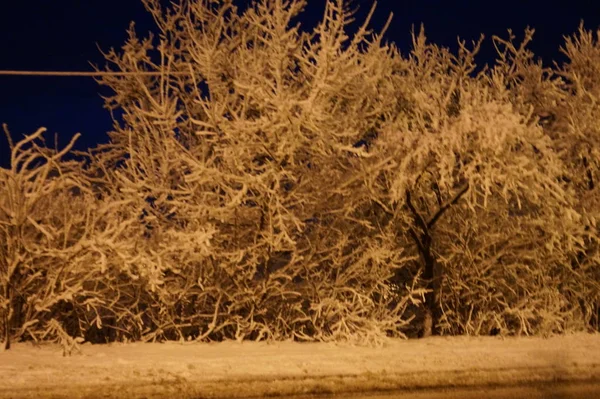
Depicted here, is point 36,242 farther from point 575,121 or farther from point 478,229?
point 575,121

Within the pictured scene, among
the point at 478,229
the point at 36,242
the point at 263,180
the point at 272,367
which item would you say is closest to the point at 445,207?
the point at 478,229

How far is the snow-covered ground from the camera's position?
24.1 feet

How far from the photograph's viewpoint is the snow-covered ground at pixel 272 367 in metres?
7.36

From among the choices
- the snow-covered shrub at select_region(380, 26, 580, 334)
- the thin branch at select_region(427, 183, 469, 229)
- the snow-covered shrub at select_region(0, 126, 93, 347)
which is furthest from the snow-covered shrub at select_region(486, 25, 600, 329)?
the snow-covered shrub at select_region(0, 126, 93, 347)

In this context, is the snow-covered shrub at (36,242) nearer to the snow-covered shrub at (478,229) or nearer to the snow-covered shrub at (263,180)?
the snow-covered shrub at (263,180)

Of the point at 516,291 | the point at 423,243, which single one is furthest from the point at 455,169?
the point at 516,291

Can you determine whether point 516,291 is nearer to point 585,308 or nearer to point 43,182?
point 585,308

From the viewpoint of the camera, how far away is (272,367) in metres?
8.16

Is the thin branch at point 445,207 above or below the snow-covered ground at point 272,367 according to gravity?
above

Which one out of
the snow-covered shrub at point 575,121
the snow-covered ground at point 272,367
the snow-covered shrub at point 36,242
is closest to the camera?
the snow-covered ground at point 272,367

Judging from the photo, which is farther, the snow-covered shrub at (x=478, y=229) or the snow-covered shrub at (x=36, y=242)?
the snow-covered shrub at (x=478, y=229)

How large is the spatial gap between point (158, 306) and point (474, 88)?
19.0 feet

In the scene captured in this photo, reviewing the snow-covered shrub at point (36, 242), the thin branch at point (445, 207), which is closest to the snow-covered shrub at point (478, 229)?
the thin branch at point (445, 207)

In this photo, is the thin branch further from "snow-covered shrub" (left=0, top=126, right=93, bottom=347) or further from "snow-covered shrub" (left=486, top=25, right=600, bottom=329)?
"snow-covered shrub" (left=0, top=126, right=93, bottom=347)
